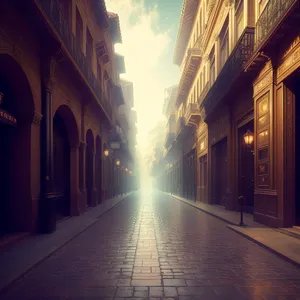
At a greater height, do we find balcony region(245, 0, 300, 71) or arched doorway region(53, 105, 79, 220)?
balcony region(245, 0, 300, 71)

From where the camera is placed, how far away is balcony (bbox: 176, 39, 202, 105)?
24.2m

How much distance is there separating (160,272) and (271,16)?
8.75 metres

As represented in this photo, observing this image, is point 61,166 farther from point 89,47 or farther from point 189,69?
point 189,69

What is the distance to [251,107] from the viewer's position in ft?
43.5

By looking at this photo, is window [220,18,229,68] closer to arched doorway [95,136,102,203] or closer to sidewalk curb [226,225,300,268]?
arched doorway [95,136,102,203]

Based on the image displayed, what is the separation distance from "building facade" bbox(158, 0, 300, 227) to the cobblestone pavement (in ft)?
9.98

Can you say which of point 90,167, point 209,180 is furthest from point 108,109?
point 209,180

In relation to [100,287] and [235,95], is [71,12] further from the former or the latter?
[100,287]

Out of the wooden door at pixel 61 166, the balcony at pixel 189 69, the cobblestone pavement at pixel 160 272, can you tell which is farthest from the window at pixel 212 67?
the cobblestone pavement at pixel 160 272

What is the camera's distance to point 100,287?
4.71 m

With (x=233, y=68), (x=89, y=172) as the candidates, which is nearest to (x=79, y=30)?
(x=233, y=68)

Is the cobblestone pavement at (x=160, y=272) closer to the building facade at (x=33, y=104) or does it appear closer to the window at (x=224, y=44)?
the building facade at (x=33, y=104)

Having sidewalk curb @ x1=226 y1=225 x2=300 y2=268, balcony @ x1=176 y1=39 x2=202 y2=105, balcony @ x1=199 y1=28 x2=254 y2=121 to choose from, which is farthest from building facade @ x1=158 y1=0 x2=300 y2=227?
sidewalk curb @ x1=226 y1=225 x2=300 y2=268

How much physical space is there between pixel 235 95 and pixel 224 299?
1242 cm
